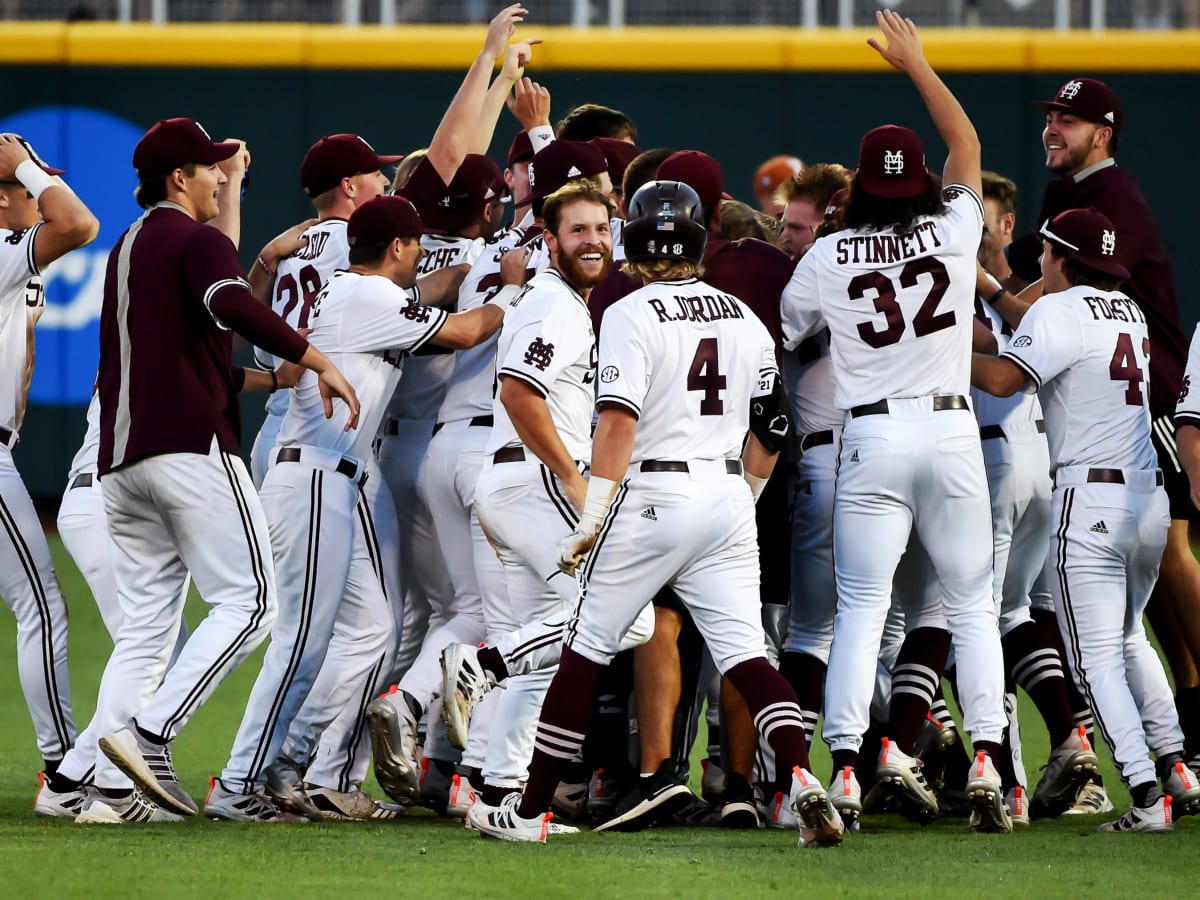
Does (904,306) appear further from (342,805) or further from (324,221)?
(342,805)

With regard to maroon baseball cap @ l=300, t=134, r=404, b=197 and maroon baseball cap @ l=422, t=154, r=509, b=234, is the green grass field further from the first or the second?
maroon baseball cap @ l=300, t=134, r=404, b=197

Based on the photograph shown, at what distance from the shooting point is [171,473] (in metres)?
5.79

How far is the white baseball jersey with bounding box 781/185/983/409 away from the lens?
235 inches

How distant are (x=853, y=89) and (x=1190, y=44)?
267 centimetres

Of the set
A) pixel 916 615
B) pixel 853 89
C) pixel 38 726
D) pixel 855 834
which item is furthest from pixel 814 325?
pixel 853 89

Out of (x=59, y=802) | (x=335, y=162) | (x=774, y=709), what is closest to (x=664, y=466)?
(x=774, y=709)

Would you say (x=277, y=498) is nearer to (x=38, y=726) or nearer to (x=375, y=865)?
(x=38, y=726)

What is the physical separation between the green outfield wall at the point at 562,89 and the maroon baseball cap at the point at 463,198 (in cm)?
794

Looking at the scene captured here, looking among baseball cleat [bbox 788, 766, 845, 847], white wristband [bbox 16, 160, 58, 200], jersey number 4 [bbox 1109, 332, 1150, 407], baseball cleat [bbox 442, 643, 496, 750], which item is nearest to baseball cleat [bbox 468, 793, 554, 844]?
baseball cleat [bbox 442, 643, 496, 750]

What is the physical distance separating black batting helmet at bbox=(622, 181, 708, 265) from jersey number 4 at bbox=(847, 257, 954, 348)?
2.28 ft

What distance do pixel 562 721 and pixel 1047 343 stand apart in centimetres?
207

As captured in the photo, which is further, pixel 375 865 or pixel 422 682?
pixel 422 682

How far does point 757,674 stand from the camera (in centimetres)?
548

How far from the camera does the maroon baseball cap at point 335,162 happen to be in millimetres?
6977
